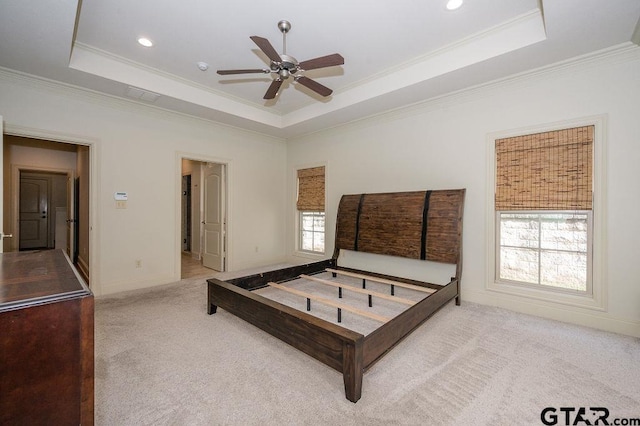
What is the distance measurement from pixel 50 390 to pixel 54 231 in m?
8.90

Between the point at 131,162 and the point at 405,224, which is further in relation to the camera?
the point at 131,162

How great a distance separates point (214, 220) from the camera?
521 centimetres

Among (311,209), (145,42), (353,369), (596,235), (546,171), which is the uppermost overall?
(145,42)

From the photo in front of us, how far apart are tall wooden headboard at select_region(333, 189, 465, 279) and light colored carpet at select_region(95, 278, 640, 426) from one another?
0.96 meters

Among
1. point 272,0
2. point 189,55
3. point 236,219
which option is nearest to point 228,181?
point 236,219

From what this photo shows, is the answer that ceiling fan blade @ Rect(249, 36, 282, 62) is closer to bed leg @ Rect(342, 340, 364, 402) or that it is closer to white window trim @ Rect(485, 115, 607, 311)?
bed leg @ Rect(342, 340, 364, 402)

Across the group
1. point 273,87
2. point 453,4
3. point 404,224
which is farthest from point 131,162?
point 453,4

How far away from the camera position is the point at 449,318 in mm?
2846

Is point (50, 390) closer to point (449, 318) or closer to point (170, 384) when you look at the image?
point (170, 384)

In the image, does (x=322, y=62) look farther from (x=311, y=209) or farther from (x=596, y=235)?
(x=311, y=209)

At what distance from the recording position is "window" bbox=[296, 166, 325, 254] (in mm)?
5160

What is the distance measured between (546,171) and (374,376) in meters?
2.76

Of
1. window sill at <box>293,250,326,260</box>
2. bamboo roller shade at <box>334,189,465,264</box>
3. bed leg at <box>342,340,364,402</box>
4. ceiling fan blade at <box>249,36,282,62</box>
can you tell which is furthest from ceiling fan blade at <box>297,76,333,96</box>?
window sill at <box>293,250,326,260</box>

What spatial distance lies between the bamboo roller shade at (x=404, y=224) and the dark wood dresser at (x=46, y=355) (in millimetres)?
3326
